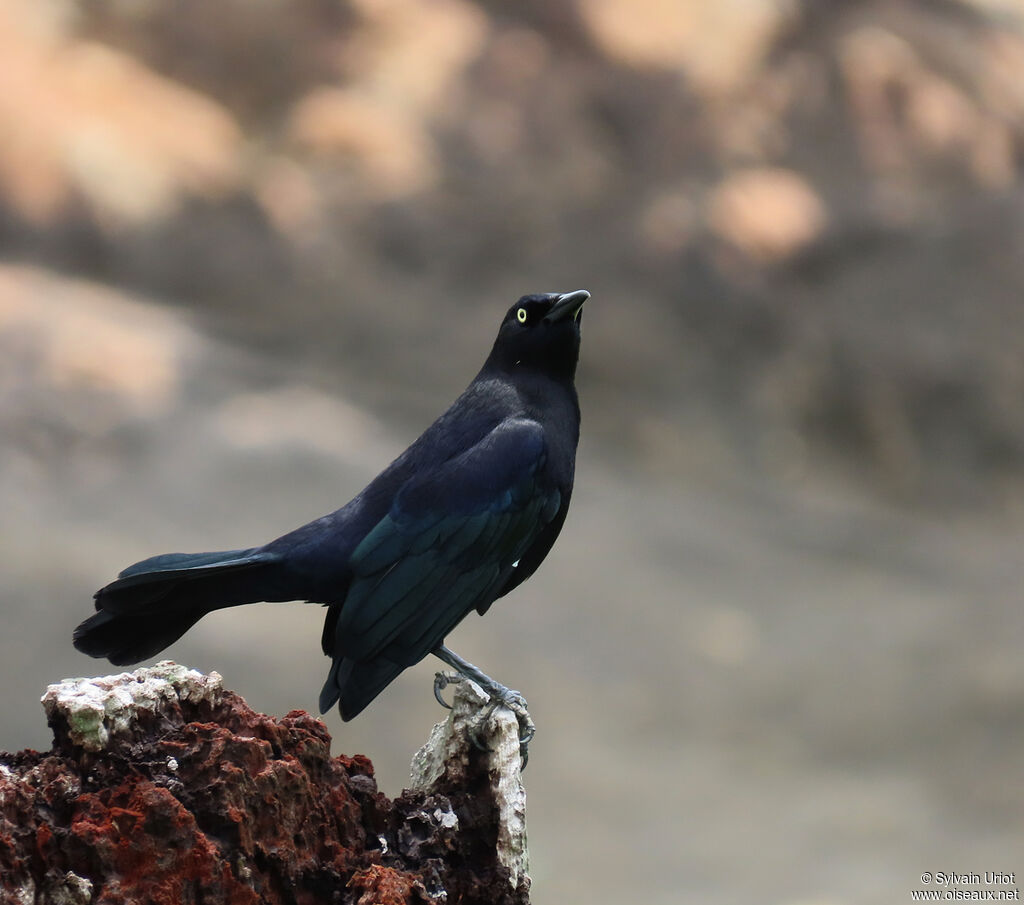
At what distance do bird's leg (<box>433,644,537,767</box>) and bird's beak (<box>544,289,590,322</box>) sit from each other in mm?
1614

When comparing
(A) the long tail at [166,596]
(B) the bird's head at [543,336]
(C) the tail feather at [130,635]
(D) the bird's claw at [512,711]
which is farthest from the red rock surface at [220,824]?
(B) the bird's head at [543,336]

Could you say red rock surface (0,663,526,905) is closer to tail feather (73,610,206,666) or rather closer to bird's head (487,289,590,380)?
tail feather (73,610,206,666)

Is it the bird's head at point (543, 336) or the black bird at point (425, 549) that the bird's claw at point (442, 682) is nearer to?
the black bird at point (425, 549)

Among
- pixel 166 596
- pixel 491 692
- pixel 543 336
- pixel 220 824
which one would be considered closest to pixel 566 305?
pixel 543 336

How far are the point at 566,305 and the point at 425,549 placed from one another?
1.33m

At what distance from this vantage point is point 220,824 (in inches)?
139

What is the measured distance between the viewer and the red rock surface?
3.33 metres

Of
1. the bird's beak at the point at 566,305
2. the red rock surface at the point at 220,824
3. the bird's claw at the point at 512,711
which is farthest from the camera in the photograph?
the bird's beak at the point at 566,305

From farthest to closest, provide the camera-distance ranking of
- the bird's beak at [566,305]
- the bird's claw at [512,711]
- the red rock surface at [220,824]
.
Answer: the bird's beak at [566,305] < the bird's claw at [512,711] < the red rock surface at [220,824]

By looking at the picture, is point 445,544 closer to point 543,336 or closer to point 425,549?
point 425,549

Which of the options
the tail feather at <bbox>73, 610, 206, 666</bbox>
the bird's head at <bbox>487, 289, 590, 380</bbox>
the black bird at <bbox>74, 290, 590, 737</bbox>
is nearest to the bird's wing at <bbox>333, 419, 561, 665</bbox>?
the black bird at <bbox>74, 290, 590, 737</bbox>

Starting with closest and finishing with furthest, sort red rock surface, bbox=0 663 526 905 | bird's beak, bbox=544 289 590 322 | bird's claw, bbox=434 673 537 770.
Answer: red rock surface, bbox=0 663 526 905, bird's claw, bbox=434 673 537 770, bird's beak, bbox=544 289 590 322

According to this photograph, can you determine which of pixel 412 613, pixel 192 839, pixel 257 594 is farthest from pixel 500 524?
pixel 192 839

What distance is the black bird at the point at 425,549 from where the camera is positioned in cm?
461
